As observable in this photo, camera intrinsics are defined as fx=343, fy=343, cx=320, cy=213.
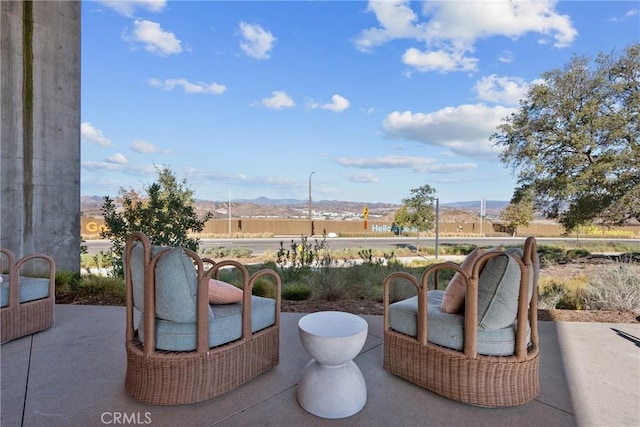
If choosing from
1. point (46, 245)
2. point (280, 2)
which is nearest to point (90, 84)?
point (46, 245)

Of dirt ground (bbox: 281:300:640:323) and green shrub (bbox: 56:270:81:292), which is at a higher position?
green shrub (bbox: 56:270:81:292)

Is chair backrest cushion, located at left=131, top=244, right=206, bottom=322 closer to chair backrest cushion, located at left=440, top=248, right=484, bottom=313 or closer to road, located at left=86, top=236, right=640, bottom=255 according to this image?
chair backrest cushion, located at left=440, top=248, right=484, bottom=313

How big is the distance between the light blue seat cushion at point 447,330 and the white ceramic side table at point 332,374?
17.5 inches

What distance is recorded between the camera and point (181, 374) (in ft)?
6.33

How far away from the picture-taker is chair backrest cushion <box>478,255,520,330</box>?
6.16 feet

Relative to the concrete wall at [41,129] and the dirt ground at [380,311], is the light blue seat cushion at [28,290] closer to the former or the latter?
the concrete wall at [41,129]

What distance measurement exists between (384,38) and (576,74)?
5240 millimetres

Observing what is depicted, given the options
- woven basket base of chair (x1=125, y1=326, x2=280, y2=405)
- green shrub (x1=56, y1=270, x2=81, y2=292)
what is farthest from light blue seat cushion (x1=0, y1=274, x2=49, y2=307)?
woven basket base of chair (x1=125, y1=326, x2=280, y2=405)

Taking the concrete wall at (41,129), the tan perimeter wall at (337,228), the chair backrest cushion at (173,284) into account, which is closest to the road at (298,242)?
the tan perimeter wall at (337,228)

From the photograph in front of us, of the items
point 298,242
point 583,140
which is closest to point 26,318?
point 583,140

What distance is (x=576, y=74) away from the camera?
922 cm

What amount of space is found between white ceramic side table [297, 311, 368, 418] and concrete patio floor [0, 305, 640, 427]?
0.19ft

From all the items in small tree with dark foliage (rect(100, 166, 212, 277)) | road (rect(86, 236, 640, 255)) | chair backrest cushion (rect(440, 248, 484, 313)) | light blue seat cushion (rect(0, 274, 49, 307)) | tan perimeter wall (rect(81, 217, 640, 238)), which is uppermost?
small tree with dark foliage (rect(100, 166, 212, 277))

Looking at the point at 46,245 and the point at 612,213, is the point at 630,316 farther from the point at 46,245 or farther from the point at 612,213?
the point at 46,245
